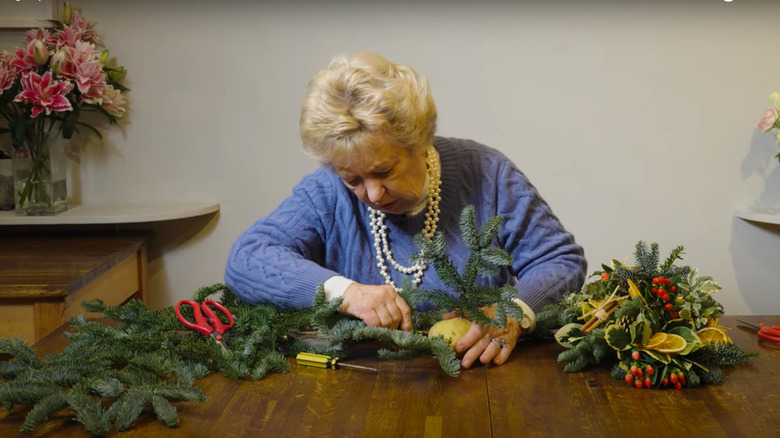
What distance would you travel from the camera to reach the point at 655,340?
147 centimetres

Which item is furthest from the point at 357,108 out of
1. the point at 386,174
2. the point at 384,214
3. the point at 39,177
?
the point at 39,177

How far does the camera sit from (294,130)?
11.0ft

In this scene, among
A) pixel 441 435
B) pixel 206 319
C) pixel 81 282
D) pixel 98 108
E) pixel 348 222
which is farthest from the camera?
pixel 98 108

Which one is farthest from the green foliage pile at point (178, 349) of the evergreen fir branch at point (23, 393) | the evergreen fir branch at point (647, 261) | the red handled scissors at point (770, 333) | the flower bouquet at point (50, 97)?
the flower bouquet at point (50, 97)

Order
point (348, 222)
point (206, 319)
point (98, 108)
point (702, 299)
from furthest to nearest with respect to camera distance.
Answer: point (98, 108) → point (348, 222) → point (206, 319) → point (702, 299)

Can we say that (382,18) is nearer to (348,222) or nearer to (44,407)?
(348,222)

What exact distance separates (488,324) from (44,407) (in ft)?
2.55

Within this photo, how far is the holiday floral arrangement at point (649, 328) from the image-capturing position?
4.75ft

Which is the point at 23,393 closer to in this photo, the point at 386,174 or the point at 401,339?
the point at 401,339

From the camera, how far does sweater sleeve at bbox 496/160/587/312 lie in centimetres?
194

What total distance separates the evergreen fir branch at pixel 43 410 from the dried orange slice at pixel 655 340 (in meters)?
0.97

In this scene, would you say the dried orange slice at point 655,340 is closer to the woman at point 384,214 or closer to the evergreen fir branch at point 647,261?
the evergreen fir branch at point 647,261

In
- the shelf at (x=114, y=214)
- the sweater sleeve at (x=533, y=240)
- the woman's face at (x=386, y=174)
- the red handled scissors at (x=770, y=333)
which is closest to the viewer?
the red handled scissors at (x=770, y=333)

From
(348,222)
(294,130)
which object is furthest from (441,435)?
(294,130)
